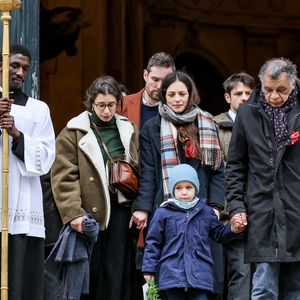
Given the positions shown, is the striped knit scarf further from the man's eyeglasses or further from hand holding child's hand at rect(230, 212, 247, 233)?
hand holding child's hand at rect(230, 212, 247, 233)

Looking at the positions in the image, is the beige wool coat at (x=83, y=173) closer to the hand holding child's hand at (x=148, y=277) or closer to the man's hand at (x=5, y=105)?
the hand holding child's hand at (x=148, y=277)

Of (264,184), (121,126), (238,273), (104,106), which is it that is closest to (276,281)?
(264,184)

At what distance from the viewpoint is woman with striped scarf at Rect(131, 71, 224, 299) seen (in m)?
11.1

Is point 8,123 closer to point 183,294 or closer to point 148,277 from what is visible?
point 148,277

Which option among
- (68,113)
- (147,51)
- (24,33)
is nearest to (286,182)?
(24,33)

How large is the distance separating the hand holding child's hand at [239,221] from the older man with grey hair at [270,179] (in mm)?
14

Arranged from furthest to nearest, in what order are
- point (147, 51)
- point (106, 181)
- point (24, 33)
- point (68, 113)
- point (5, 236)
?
point (147, 51) → point (68, 113) → point (24, 33) → point (106, 181) → point (5, 236)

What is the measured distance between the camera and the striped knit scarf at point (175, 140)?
11.1m

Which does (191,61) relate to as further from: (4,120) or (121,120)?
(4,120)

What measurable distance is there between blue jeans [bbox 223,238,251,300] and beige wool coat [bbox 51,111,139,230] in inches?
37.6

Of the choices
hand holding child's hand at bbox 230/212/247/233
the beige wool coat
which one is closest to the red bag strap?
the beige wool coat

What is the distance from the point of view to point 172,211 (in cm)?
1063

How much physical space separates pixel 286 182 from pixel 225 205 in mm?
1193

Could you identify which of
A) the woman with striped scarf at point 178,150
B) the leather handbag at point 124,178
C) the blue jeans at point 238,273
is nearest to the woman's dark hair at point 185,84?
the woman with striped scarf at point 178,150
